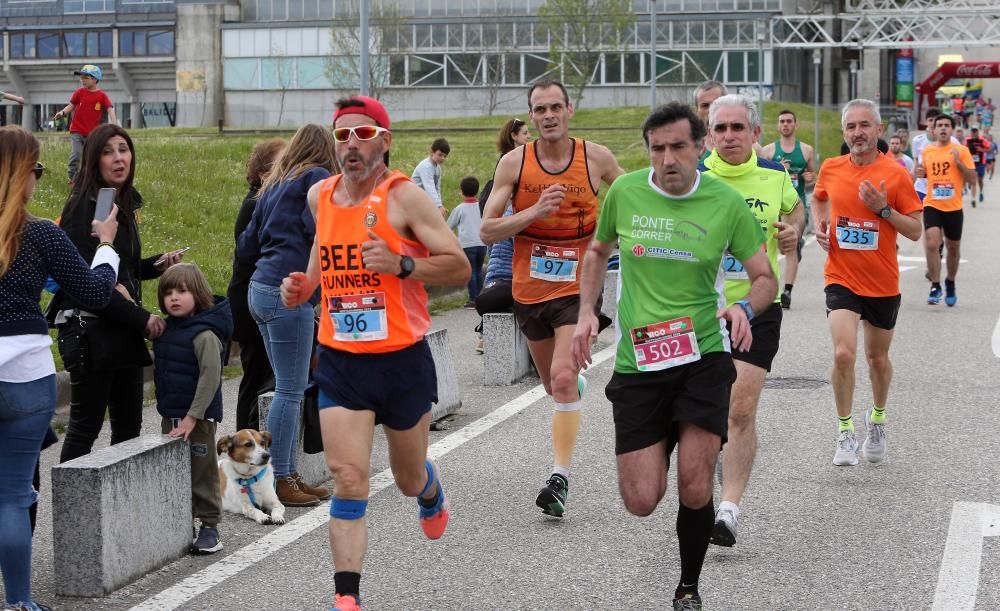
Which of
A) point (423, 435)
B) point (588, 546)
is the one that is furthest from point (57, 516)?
point (588, 546)

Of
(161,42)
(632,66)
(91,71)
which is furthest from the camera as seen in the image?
(161,42)

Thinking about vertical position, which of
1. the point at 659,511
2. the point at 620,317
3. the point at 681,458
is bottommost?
the point at 659,511

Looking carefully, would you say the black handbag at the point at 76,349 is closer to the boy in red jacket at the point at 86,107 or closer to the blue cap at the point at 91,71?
the boy in red jacket at the point at 86,107

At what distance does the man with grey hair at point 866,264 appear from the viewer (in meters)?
8.22

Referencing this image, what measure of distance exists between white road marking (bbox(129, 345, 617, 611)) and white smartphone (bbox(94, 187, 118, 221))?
1524mm

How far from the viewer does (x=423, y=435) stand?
5.70 m

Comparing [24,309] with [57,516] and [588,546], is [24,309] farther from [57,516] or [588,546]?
[588,546]

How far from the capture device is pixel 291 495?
7344mm

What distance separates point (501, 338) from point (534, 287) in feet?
11.5

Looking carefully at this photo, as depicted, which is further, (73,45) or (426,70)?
(73,45)

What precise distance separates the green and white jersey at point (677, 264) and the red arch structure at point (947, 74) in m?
91.7

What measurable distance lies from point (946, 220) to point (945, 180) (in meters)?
0.46

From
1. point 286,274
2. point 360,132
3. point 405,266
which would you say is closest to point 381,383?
point 405,266

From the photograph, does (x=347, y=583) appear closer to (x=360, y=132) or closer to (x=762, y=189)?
(x=360, y=132)
